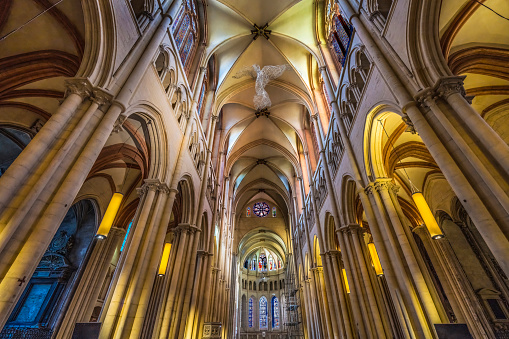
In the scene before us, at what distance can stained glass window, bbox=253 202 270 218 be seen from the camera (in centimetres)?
3036

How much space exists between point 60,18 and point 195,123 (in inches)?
214

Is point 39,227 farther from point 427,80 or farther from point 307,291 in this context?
point 307,291

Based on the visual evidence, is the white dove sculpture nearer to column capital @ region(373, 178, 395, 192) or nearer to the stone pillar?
column capital @ region(373, 178, 395, 192)

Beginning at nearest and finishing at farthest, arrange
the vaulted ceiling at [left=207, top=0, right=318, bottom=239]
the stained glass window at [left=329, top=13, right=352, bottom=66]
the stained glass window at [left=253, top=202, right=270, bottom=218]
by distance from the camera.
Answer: the stained glass window at [left=329, top=13, right=352, bottom=66], the vaulted ceiling at [left=207, top=0, right=318, bottom=239], the stained glass window at [left=253, top=202, right=270, bottom=218]

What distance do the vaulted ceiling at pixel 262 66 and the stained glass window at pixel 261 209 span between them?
8436mm

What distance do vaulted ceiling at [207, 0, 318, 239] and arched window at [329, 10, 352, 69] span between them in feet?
4.29

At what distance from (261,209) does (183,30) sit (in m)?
23.5

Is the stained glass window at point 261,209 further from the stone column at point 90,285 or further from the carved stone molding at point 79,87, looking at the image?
the carved stone molding at point 79,87

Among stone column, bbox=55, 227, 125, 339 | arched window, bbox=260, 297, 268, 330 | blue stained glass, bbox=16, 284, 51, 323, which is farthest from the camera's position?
arched window, bbox=260, 297, 268, 330

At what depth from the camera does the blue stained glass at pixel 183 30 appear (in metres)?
9.82

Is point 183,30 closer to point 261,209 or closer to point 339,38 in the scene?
point 339,38

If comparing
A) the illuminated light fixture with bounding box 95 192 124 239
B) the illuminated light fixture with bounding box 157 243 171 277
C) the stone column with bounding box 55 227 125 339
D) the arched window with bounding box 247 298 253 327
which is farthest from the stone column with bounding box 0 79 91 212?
the arched window with bounding box 247 298 253 327

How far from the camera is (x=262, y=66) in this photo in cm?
1542

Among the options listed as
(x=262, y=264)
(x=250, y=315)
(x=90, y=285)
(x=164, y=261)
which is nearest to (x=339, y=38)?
(x=164, y=261)
